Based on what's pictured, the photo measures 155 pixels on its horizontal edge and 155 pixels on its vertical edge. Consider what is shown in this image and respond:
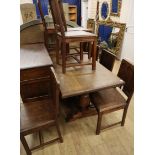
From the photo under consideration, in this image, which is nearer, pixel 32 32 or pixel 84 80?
pixel 84 80

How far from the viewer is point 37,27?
2.29 meters

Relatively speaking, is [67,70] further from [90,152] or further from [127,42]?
[127,42]

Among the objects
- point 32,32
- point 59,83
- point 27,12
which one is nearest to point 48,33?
point 32,32

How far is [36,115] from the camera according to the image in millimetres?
1444

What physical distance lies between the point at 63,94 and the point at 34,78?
0.46 meters

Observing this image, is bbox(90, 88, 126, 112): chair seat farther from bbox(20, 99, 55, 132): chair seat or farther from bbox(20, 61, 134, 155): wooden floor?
bbox(20, 99, 55, 132): chair seat

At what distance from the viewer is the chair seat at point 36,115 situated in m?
1.34

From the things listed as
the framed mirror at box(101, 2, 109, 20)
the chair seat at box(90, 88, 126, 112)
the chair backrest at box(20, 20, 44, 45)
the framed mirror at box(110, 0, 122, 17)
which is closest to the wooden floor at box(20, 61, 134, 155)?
the chair seat at box(90, 88, 126, 112)

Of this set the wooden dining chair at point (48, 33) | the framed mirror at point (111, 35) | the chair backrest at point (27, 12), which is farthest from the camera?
the chair backrest at point (27, 12)

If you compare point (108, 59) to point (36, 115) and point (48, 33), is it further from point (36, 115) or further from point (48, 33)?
point (36, 115)

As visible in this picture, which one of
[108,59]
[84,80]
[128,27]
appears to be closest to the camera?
[84,80]

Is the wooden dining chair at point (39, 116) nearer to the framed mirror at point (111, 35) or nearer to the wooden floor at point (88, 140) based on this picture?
the wooden floor at point (88, 140)

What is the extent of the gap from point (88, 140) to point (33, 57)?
112cm

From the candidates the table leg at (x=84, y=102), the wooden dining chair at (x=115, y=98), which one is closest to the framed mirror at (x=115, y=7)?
the wooden dining chair at (x=115, y=98)
